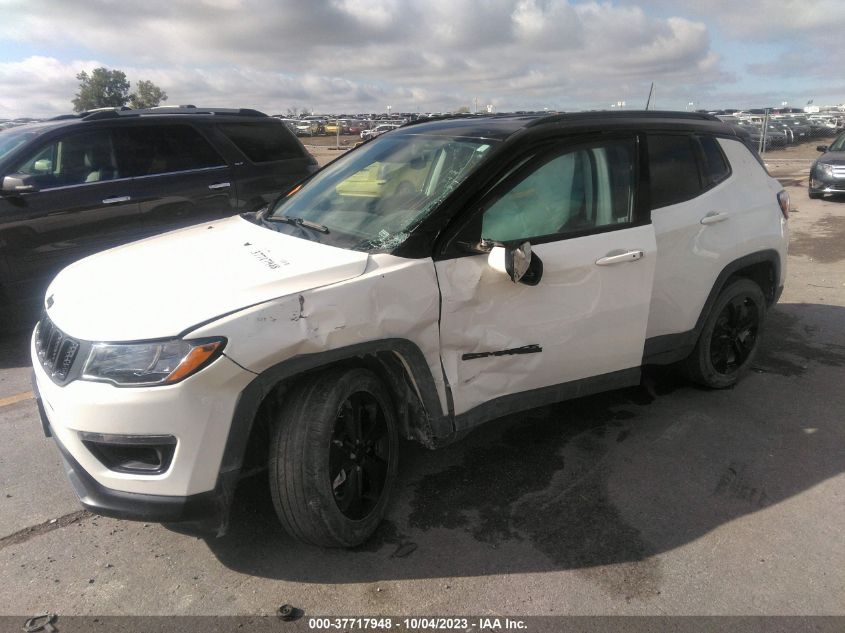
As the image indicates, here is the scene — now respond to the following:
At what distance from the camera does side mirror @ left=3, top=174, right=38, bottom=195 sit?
4.86m

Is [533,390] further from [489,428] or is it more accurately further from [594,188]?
[594,188]

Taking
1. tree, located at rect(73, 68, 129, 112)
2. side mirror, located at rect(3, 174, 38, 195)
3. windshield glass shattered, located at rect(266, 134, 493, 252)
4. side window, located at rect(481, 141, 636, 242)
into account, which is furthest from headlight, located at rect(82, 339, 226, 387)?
tree, located at rect(73, 68, 129, 112)

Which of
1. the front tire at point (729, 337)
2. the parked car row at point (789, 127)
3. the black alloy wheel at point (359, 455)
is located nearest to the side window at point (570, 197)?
the black alloy wheel at point (359, 455)

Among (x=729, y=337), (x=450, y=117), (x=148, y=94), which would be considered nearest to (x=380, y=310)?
(x=450, y=117)

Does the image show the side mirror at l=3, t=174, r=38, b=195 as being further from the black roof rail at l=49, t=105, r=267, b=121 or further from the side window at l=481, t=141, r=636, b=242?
the side window at l=481, t=141, r=636, b=242

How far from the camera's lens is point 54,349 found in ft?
8.04

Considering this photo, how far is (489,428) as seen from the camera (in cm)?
371

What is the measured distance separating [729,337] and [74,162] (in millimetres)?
5445

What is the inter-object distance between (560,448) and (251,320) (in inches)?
79.6

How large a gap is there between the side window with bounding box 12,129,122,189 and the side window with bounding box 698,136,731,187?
15.8ft

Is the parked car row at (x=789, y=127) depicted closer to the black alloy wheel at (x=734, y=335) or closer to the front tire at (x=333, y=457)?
the black alloy wheel at (x=734, y=335)

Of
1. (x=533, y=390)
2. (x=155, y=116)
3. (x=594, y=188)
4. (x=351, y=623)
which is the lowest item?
(x=351, y=623)

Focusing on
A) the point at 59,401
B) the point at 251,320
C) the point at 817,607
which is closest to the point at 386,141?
the point at 251,320

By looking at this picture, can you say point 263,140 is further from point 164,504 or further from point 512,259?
point 164,504
